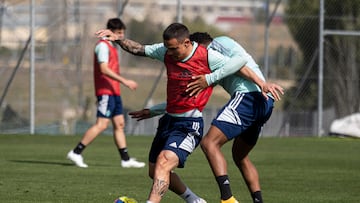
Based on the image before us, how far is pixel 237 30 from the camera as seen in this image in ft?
104

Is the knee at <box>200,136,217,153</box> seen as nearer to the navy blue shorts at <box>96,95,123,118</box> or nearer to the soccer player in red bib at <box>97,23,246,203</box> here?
the soccer player in red bib at <box>97,23,246,203</box>

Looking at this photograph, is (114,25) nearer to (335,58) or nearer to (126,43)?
(126,43)

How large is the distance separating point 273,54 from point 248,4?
2.17 metres

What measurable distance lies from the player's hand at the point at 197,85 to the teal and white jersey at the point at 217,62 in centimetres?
5

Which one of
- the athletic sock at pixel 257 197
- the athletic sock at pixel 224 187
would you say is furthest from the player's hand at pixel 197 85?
the athletic sock at pixel 257 197

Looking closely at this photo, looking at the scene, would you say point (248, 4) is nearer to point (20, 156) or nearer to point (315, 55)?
point (315, 55)

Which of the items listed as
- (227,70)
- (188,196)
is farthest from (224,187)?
(227,70)

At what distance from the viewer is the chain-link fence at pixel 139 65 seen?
27.4 m

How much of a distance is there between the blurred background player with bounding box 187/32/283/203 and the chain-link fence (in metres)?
16.3

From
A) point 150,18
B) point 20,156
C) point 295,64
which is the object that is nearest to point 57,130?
point 150,18

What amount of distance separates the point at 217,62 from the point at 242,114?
0.67 metres

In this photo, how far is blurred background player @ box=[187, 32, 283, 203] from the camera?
9.71m

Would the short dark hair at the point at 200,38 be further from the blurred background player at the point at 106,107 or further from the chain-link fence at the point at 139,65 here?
the chain-link fence at the point at 139,65

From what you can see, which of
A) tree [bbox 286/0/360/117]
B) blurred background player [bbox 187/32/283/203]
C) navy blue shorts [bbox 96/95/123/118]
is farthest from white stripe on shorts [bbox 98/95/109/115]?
tree [bbox 286/0/360/117]
